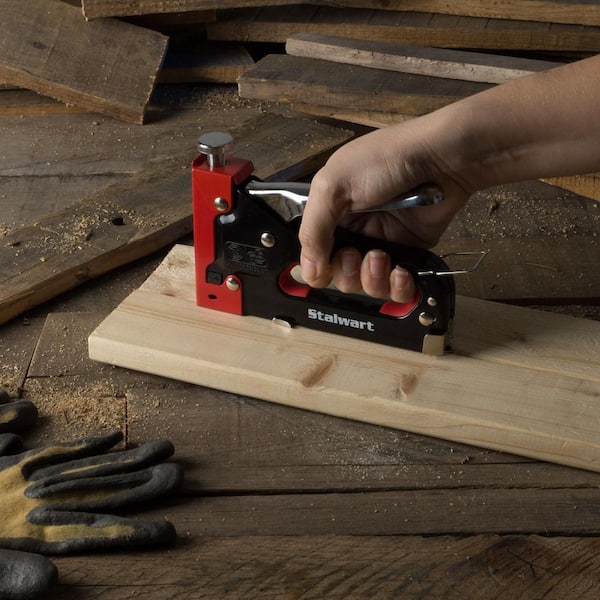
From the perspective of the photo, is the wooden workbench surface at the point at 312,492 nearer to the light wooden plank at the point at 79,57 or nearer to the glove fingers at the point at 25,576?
the glove fingers at the point at 25,576

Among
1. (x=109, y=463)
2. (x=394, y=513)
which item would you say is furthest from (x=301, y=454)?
(x=109, y=463)

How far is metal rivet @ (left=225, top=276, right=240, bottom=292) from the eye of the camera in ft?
6.50

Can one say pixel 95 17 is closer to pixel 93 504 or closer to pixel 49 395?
pixel 49 395

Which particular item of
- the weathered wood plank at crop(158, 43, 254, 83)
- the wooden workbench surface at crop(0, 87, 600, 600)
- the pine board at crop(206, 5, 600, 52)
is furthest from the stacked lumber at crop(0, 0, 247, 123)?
the wooden workbench surface at crop(0, 87, 600, 600)

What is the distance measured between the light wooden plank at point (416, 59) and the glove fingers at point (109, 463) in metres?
1.62

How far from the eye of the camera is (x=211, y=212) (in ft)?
6.31

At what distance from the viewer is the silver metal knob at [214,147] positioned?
1859mm

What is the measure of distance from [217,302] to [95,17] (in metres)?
1.46

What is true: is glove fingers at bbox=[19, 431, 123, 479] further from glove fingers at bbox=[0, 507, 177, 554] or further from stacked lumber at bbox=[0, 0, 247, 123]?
stacked lumber at bbox=[0, 0, 247, 123]

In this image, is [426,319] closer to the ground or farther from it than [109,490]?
farther from it

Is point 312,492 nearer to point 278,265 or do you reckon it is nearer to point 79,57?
point 278,265

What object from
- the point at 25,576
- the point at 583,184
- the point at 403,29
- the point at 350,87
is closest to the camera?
the point at 25,576

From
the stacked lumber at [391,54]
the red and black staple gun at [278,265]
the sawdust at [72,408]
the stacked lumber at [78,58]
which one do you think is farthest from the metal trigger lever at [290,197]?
the stacked lumber at [78,58]

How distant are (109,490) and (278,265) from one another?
58 centimetres
